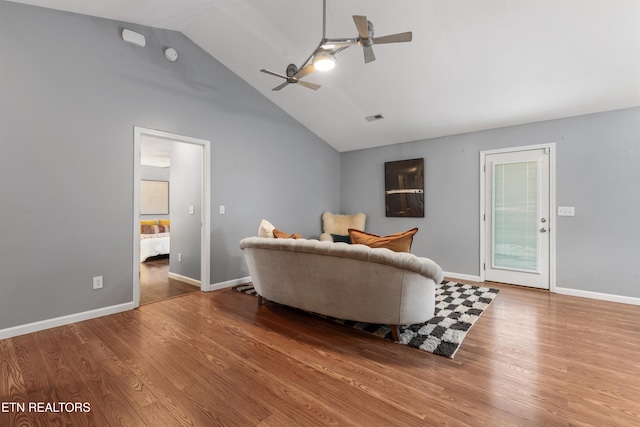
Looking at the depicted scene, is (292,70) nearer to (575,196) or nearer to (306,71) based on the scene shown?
(306,71)

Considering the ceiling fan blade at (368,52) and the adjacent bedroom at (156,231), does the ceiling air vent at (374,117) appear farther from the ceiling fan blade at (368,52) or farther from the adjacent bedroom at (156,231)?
the adjacent bedroom at (156,231)

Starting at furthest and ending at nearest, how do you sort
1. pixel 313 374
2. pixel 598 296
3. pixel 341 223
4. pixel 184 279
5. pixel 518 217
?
pixel 341 223
pixel 184 279
pixel 518 217
pixel 598 296
pixel 313 374

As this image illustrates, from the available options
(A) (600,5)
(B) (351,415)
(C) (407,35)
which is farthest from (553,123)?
(B) (351,415)

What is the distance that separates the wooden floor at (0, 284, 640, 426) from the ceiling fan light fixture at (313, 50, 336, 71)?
99.0 inches

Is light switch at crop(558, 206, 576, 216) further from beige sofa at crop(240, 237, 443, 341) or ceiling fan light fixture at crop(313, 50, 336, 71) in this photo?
ceiling fan light fixture at crop(313, 50, 336, 71)

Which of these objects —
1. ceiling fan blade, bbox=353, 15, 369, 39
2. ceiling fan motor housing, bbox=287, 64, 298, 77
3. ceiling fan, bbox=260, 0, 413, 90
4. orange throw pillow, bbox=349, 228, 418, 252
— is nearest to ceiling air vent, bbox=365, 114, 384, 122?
ceiling fan motor housing, bbox=287, 64, 298, 77

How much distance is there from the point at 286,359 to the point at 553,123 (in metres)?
4.63

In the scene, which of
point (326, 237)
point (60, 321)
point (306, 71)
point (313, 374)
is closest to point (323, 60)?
point (306, 71)

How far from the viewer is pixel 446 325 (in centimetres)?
270

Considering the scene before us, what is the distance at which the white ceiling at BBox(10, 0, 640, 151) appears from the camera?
2.66 meters

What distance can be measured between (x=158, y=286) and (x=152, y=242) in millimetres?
2346

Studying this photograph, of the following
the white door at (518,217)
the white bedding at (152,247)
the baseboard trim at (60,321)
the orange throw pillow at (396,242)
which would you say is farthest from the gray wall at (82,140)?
the white door at (518,217)

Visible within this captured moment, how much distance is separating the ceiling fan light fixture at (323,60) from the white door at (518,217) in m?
3.22

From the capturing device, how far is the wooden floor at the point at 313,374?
1.56 meters
